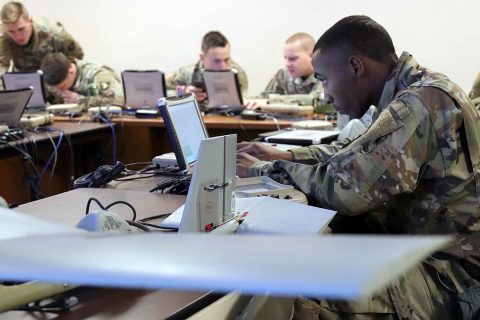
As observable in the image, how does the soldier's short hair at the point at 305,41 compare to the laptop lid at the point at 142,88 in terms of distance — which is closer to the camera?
the laptop lid at the point at 142,88

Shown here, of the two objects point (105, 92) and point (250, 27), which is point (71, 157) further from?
point (250, 27)

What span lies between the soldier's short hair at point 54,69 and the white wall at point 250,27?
1.96 metres

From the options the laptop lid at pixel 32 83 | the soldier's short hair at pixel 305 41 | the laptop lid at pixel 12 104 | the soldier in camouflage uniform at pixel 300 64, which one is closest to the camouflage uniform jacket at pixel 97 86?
the laptop lid at pixel 32 83

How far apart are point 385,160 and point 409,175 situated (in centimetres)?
7

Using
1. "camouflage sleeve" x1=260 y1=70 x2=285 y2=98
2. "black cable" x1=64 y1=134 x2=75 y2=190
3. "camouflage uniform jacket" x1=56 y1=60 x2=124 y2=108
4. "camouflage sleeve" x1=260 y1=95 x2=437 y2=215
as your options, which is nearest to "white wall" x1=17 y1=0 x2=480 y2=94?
"camouflage sleeve" x1=260 y1=70 x2=285 y2=98

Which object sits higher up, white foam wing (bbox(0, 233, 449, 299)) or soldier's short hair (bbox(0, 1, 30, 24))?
soldier's short hair (bbox(0, 1, 30, 24))

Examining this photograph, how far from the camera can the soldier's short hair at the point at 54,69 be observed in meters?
4.71

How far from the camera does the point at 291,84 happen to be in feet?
17.2

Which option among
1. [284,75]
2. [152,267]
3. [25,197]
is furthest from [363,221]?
→ [284,75]

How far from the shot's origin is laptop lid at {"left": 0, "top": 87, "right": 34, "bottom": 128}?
3.21 metres

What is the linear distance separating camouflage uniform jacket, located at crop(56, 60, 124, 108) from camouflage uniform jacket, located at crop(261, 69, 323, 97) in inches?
57.0

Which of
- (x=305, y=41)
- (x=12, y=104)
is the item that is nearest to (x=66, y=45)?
(x=305, y=41)

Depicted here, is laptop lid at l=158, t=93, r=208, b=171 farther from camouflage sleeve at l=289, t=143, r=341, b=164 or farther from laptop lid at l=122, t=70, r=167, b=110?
laptop lid at l=122, t=70, r=167, b=110

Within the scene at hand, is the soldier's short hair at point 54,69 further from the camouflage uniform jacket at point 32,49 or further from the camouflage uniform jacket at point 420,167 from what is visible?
the camouflage uniform jacket at point 420,167
